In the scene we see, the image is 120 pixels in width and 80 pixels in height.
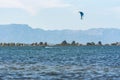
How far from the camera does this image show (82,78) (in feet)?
213

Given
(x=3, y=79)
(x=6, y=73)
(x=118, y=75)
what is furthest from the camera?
(x=6, y=73)

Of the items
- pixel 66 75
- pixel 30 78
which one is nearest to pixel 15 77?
pixel 30 78

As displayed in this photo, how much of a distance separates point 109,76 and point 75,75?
192 inches

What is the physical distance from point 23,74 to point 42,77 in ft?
18.1

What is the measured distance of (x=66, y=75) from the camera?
68.9 m

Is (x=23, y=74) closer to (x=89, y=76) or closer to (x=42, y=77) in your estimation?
(x=42, y=77)

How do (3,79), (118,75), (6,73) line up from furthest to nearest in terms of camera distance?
1. (6,73)
2. (118,75)
3. (3,79)

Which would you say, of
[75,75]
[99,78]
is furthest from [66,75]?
[99,78]

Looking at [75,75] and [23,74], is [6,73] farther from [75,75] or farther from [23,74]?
[75,75]

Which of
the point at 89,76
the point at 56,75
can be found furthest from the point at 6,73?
the point at 89,76

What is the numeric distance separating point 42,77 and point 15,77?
377 centimetres

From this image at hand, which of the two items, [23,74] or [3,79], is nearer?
[3,79]

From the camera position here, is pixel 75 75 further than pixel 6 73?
No

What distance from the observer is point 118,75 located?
68.3m
